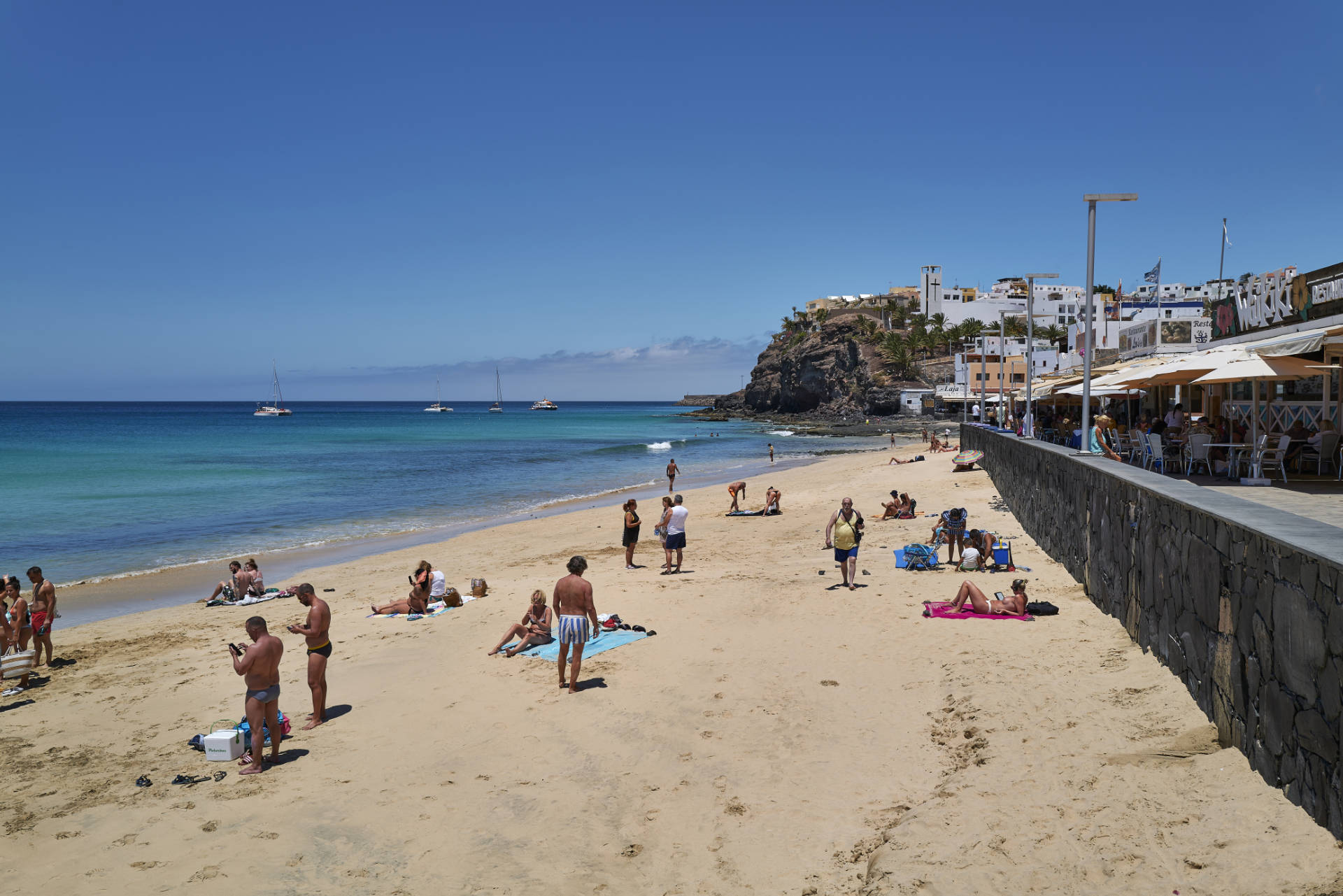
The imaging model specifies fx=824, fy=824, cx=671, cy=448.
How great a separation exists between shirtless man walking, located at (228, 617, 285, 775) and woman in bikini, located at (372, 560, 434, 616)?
16.0 ft

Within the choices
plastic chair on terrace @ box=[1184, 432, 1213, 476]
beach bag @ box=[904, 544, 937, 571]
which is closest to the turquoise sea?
beach bag @ box=[904, 544, 937, 571]

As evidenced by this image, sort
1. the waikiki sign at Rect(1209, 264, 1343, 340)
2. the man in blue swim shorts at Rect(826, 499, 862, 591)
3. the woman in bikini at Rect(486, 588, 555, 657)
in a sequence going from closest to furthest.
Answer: the woman in bikini at Rect(486, 588, 555, 657) → the man in blue swim shorts at Rect(826, 499, 862, 591) → the waikiki sign at Rect(1209, 264, 1343, 340)

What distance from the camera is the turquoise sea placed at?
21406mm

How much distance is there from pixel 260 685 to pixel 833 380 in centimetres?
9895

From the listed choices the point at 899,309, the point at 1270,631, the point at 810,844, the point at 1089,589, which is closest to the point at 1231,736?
the point at 1270,631

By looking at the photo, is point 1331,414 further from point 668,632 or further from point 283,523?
point 283,523

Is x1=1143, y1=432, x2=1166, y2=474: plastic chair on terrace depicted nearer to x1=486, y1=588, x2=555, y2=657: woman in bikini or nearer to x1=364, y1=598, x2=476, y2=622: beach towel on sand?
x1=486, y1=588, x2=555, y2=657: woman in bikini

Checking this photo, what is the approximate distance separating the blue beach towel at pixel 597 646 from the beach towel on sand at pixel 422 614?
254 cm

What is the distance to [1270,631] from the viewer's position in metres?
4.20

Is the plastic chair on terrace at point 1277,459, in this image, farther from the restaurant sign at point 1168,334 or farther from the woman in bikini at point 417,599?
the woman in bikini at point 417,599

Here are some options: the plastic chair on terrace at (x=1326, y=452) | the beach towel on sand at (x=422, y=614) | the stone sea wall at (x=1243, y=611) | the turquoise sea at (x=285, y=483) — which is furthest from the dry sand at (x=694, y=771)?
the turquoise sea at (x=285, y=483)

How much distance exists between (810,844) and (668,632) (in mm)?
4810

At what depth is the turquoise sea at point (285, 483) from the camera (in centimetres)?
2141

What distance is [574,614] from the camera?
8094 mm
